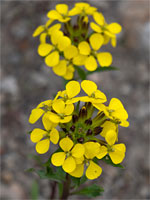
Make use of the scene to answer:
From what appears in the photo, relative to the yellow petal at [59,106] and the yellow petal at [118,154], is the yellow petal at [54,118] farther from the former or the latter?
the yellow petal at [118,154]

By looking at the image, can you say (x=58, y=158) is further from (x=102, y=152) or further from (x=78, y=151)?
(x=102, y=152)

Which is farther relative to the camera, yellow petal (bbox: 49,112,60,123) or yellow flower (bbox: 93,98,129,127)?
yellow flower (bbox: 93,98,129,127)

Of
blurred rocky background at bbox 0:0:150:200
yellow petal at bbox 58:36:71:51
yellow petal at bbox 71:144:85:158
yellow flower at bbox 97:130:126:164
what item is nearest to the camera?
yellow petal at bbox 71:144:85:158

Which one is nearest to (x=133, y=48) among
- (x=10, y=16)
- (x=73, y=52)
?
(x=10, y=16)

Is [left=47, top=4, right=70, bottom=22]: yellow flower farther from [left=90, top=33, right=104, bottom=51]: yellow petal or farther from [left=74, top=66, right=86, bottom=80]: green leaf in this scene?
[left=74, top=66, right=86, bottom=80]: green leaf

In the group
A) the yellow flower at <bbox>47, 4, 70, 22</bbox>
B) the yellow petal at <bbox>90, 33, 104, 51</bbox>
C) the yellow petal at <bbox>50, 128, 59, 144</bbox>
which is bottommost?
the yellow petal at <bbox>50, 128, 59, 144</bbox>

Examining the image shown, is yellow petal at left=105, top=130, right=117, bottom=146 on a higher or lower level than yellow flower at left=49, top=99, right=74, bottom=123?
lower

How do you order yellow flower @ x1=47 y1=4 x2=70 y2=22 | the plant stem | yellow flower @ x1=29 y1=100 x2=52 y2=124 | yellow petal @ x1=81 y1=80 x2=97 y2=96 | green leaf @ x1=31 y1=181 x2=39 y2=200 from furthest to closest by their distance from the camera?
1. green leaf @ x1=31 y1=181 x2=39 y2=200
2. yellow flower @ x1=47 y1=4 x2=70 y2=22
3. the plant stem
4. yellow petal @ x1=81 y1=80 x2=97 y2=96
5. yellow flower @ x1=29 y1=100 x2=52 y2=124

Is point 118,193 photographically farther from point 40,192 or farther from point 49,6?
point 49,6

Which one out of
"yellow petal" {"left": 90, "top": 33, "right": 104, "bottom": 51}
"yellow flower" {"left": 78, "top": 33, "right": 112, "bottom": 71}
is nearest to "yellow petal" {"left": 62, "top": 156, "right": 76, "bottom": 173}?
"yellow flower" {"left": 78, "top": 33, "right": 112, "bottom": 71}
